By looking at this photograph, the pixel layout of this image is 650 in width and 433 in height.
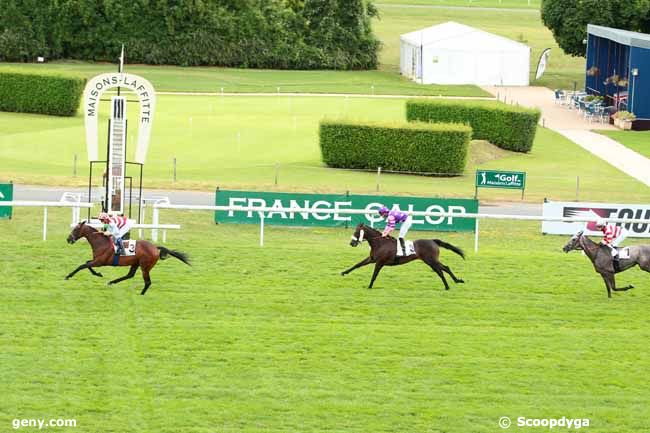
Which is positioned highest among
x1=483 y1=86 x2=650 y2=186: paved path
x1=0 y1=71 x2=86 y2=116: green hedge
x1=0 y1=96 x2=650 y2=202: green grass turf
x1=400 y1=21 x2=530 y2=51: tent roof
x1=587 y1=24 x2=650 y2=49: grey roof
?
x1=587 y1=24 x2=650 y2=49: grey roof

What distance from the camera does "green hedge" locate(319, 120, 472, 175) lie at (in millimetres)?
35719

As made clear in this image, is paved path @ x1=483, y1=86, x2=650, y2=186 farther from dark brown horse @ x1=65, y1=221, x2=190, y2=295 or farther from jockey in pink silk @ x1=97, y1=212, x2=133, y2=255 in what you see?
jockey in pink silk @ x1=97, y1=212, x2=133, y2=255

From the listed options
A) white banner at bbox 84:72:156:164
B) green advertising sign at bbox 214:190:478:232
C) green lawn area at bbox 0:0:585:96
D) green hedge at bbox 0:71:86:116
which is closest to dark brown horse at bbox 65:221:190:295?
white banner at bbox 84:72:156:164

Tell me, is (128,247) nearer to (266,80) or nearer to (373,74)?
(266,80)

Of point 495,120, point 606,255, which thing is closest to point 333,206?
point 606,255

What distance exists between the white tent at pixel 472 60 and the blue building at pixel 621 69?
19.2ft

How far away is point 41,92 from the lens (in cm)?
4669

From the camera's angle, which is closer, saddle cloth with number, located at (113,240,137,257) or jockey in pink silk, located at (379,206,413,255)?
saddle cloth with number, located at (113,240,137,257)

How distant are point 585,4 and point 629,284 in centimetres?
4019

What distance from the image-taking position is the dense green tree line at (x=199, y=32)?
68.4 m

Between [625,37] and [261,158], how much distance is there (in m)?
17.9

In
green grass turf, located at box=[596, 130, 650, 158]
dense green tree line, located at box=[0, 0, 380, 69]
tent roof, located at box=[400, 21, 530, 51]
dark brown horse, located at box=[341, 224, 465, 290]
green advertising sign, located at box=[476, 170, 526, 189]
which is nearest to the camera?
dark brown horse, located at box=[341, 224, 465, 290]

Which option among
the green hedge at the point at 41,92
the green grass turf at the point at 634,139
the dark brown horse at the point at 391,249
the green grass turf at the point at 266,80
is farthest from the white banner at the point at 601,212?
the green grass turf at the point at 266,80

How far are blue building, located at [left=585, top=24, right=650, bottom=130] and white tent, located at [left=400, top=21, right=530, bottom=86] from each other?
584cm
